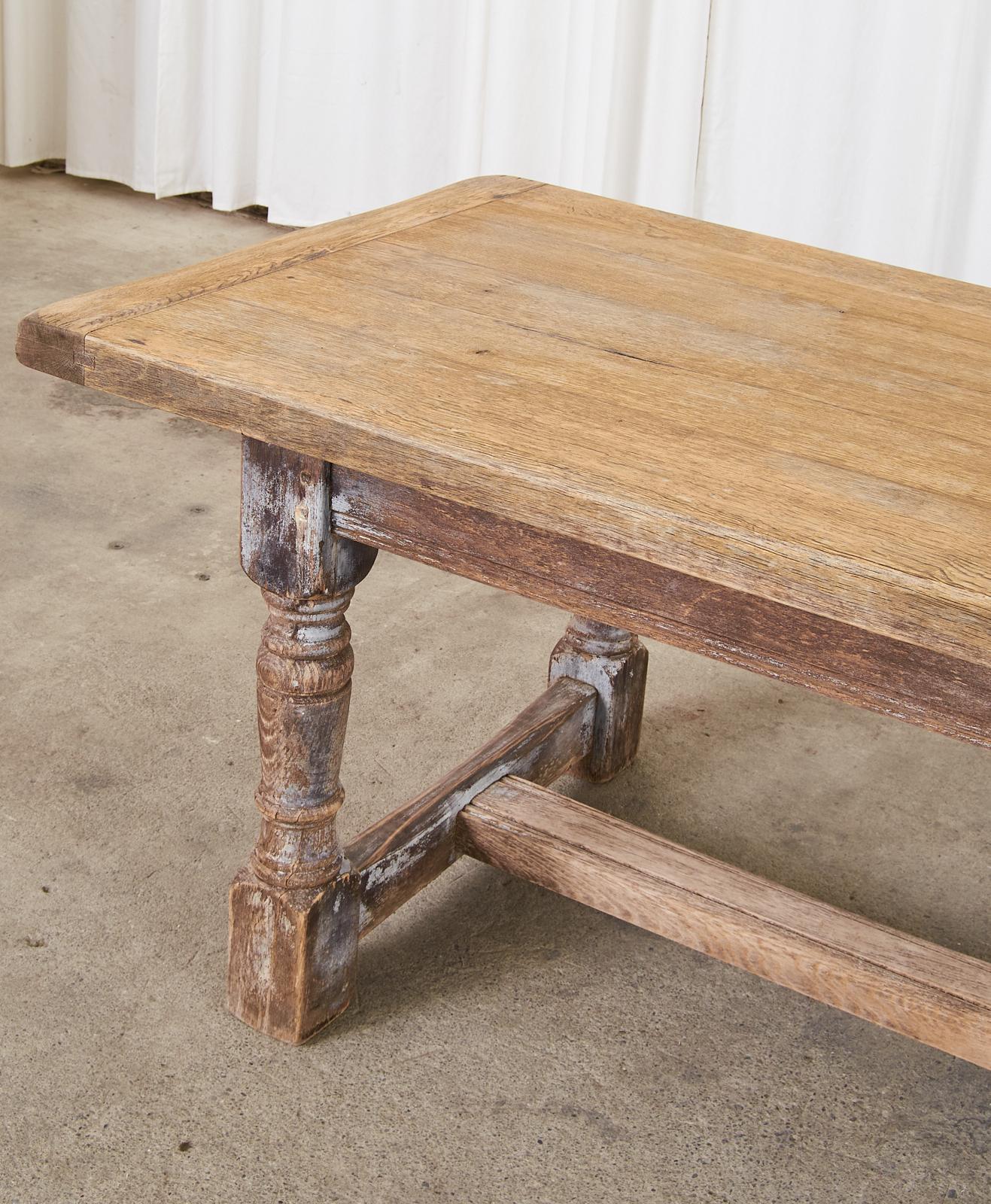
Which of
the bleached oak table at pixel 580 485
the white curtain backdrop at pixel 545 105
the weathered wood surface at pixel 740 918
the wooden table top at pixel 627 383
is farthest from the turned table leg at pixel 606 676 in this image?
the white curtain backdrop at pixel 545 105

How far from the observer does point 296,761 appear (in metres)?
1.35

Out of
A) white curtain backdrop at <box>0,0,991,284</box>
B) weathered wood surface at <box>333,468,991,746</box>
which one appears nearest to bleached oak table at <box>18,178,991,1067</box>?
weathered wood surface at <box>333,468,991,746</box>

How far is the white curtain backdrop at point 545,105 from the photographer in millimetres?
3197

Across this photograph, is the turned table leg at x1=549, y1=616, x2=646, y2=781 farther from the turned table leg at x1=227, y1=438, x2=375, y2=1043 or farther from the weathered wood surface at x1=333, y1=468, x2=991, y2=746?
the weathered wood surface at x1=333, y1=468, x2=991, y2=746

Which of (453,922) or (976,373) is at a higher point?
(976,373)

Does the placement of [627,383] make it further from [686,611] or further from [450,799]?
[450,799]

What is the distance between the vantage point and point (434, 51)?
371 cm

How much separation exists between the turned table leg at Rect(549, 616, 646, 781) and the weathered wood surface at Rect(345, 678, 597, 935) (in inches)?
0.7

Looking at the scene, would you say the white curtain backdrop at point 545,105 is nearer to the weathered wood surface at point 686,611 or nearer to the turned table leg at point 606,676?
the turned table leg at point 606,676

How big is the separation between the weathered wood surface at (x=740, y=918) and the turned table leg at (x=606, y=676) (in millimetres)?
264

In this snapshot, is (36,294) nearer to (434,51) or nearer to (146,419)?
(146,419)

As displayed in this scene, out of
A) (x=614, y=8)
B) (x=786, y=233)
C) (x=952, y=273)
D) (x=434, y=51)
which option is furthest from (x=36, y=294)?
(x=952, y=273)

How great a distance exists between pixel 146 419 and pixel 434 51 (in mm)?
1415

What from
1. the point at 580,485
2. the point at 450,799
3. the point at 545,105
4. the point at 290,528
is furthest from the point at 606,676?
the point at 545,105
